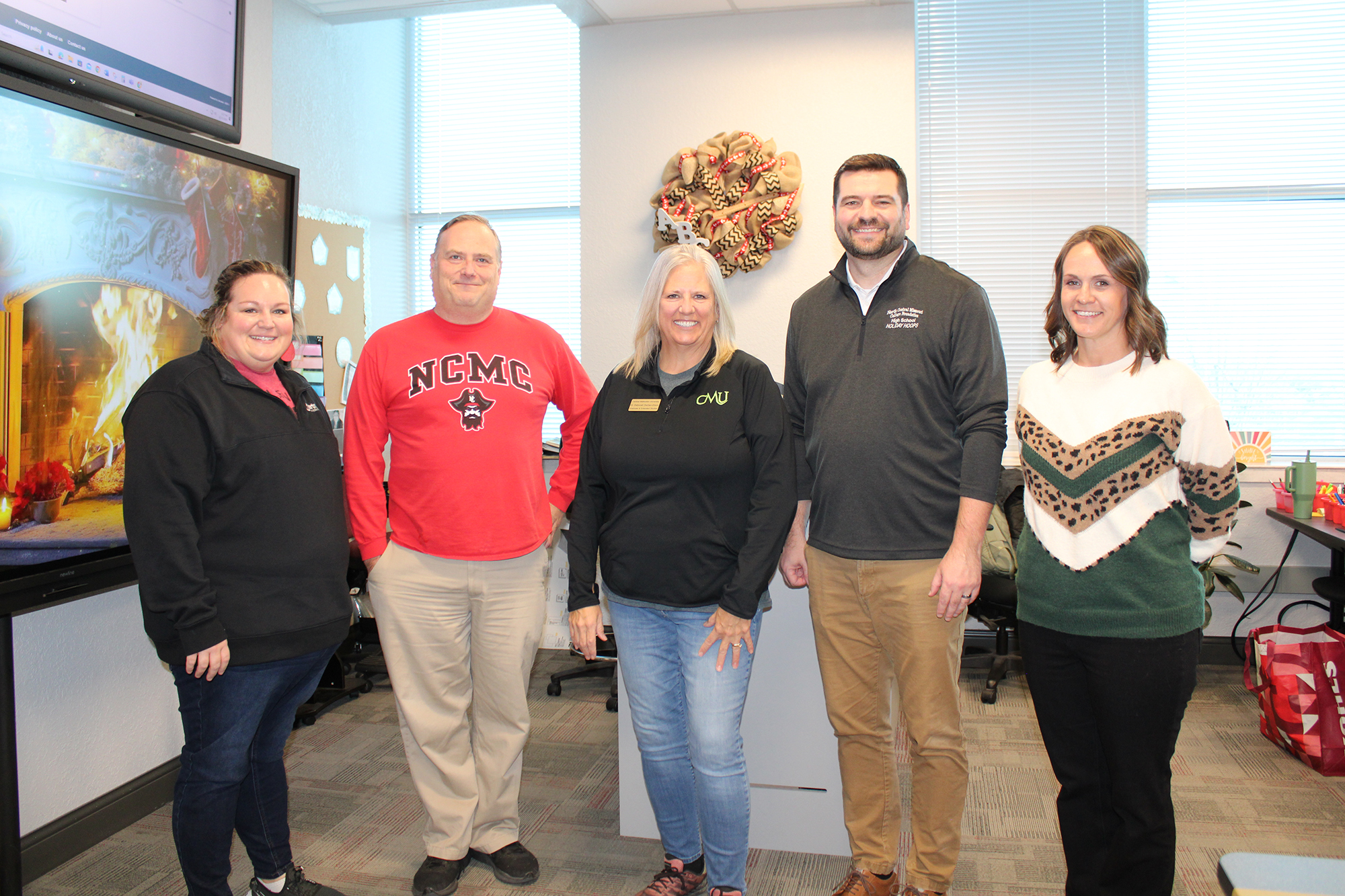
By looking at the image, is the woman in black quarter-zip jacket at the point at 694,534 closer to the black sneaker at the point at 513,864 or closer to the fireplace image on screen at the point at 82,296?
the black sneaker at the point at 513,864

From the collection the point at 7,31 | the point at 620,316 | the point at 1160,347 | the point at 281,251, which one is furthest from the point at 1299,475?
the point at 7,31

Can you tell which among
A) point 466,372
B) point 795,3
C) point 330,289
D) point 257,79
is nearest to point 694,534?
point 466,372

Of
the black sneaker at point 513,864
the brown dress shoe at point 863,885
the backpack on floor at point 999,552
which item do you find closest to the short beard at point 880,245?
the brown dress shoe at point 863,885

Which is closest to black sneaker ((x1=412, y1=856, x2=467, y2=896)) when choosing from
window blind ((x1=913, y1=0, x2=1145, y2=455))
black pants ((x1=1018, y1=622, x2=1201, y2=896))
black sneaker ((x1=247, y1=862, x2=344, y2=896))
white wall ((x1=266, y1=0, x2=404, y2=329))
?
black sneaker ((x1=247, y1=862, x2=344, y2=896))

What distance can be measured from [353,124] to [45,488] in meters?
2.88

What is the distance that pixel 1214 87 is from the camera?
4074 mm

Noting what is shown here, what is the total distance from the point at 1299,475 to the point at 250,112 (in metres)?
4.23

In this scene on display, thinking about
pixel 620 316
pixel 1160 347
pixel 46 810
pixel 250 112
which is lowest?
pixel 46 810

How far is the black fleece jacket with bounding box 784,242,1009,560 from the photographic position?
179 cm

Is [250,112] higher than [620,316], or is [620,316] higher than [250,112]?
[250,112]

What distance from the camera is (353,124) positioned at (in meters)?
4.36

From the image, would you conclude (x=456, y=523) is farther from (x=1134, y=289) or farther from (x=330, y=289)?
(x=330, y=289)

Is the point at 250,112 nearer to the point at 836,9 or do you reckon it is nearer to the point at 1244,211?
the point at 836,9

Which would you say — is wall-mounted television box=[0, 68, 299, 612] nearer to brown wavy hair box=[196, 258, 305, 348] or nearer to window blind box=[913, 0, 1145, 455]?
brown wavy hair box=[196, 258, 305, 348]
